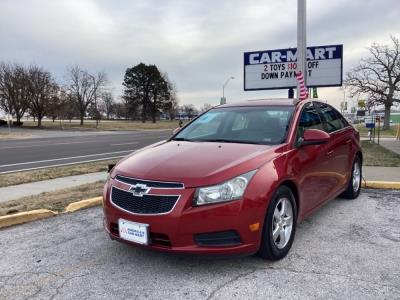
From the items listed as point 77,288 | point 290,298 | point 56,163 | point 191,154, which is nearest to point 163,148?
point 191,154

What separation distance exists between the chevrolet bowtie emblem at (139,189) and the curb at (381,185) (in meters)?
5.22

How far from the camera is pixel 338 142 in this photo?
5.77 m

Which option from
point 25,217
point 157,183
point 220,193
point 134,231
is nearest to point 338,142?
point 220,193

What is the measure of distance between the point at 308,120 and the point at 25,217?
3938 mm

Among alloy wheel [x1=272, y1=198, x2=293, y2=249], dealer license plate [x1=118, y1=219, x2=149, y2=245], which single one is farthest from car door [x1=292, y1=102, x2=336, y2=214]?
dealer license plate [x1=118, y1=219, x2=149, y2=245]

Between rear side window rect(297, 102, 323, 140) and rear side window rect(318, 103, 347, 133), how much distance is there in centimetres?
27

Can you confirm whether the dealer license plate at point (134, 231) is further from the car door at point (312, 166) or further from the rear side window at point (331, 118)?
the rear side window at point (331, 118)

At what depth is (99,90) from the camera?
72.1 m

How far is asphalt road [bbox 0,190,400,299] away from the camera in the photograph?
3434 mm

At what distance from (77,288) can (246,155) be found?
1888 mm

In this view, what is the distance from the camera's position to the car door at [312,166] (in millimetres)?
4541

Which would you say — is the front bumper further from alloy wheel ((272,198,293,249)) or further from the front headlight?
alloy wheel ((272,198,293,249))

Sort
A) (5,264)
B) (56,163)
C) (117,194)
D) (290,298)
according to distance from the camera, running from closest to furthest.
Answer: (290,298) < (117,194) < (5,264) < (56,163)

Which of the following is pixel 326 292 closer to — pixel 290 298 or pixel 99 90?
pixel 290 298
